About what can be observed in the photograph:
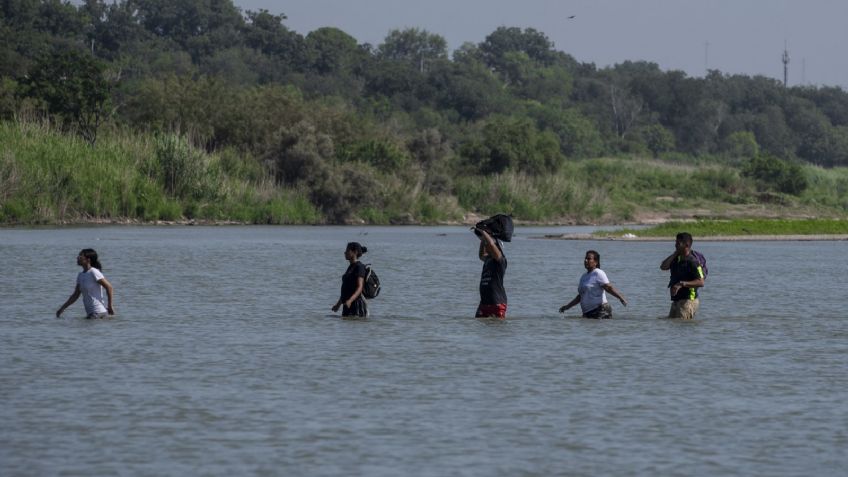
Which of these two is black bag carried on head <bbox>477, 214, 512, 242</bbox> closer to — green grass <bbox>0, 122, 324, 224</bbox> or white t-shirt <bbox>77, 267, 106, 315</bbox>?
white t-shirt <bbox>77, 267, 106, 315</bbox>

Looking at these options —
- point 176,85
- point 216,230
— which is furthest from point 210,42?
point 216,230

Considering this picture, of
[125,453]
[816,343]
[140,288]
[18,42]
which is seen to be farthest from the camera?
[18,42]

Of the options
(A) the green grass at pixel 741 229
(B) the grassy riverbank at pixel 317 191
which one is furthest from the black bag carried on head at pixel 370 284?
(B) the grassy riverbank at pixel 317 191

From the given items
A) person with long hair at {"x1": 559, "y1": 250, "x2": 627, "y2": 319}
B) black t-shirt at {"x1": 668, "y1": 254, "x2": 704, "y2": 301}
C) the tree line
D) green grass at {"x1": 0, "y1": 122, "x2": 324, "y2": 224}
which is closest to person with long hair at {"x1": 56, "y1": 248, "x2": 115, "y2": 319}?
person with long hair at {"x1": 559, "y1": 250, "x2": 627, "y2": 319}

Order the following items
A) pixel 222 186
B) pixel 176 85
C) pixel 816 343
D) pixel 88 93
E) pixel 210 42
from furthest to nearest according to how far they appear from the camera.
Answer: pixel 210 42
pixel 176 85
pixel 88 93
pixel 222 186
pixel 816 343

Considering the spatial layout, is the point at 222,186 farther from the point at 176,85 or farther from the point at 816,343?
the point at 816,343

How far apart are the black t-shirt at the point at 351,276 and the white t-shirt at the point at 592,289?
336 centimetres

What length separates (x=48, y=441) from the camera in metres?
12.6

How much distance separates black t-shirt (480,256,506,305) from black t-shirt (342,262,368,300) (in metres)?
1.72

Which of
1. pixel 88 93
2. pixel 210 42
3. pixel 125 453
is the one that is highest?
pixel 210 42

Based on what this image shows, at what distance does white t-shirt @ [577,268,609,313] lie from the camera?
22516 mm

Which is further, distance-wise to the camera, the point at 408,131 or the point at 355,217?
the point at 408,131

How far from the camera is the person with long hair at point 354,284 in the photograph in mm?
21178

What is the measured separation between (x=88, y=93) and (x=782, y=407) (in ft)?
225
